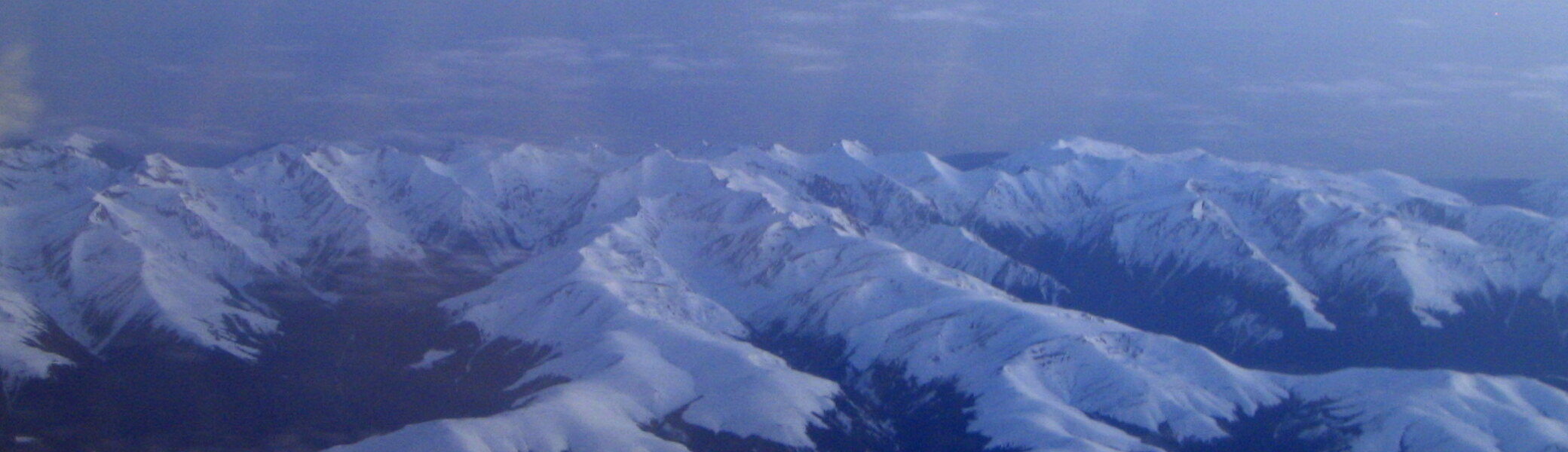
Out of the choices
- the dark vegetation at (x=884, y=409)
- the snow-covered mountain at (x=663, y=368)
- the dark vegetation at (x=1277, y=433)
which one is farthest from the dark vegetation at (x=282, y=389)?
the dark vegetation at (x=1277, y=433)

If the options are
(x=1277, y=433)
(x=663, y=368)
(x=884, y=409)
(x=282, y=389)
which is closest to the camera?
(x=1277, y=433)

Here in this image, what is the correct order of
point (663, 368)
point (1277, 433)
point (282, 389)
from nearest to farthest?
point (1277, 433) → point (663, 368) → point (282, 389)

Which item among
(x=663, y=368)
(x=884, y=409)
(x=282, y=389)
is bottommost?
(x=884, y=409)

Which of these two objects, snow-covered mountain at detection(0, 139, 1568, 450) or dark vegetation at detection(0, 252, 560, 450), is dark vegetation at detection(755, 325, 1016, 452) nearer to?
snow-covered mountain at detection(0, 139, 1568, 450)

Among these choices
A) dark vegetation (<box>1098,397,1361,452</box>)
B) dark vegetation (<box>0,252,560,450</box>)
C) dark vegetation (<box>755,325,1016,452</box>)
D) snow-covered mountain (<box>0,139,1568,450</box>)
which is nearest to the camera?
dark vegetation (<box>0,252,560,450</box>)

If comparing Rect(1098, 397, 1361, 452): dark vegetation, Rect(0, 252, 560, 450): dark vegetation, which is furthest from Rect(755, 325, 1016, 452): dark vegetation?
Rect(0, 252, 560, 450): dark vegetation

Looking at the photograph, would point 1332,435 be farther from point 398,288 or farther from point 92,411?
point 398,288

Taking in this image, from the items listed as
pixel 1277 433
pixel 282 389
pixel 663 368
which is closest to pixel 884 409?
pixel 663 368

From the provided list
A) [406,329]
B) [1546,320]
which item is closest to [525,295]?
[406,329]

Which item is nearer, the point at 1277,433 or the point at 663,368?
the point at 1277,433

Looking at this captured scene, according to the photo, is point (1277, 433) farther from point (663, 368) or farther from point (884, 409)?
point (663, 368)

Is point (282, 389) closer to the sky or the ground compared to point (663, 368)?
closer to the ground
